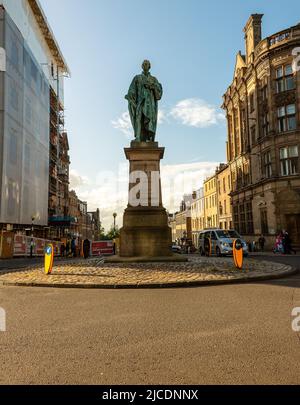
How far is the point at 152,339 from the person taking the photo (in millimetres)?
4539

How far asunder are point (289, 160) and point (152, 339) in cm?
3342

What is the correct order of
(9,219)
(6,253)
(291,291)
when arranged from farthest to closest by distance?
(9,219), (6,253), (291,291)

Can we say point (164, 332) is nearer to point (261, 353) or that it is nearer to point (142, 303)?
point (261, 353)

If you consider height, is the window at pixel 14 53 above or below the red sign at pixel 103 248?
above

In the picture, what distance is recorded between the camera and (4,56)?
100 feet

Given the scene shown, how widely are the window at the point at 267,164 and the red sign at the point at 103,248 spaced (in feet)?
56.9

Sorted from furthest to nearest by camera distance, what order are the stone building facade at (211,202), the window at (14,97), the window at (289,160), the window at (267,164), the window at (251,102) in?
the stone building facade at (211,202)
the window at (251,102)
the window at (267,164)
the window at (289,160)
the window at (14,97)

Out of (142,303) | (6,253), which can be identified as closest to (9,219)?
(6,253)

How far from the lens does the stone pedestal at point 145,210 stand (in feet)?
45.8

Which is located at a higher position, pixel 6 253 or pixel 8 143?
pixel 8 143

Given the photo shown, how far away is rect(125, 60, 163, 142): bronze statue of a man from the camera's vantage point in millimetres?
16219

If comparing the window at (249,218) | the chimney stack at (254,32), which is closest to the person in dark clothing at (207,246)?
the window at (249,218)

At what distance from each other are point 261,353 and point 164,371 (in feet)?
3.90

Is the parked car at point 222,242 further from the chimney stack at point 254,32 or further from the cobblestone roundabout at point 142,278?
the chimney stack at point 254,32
